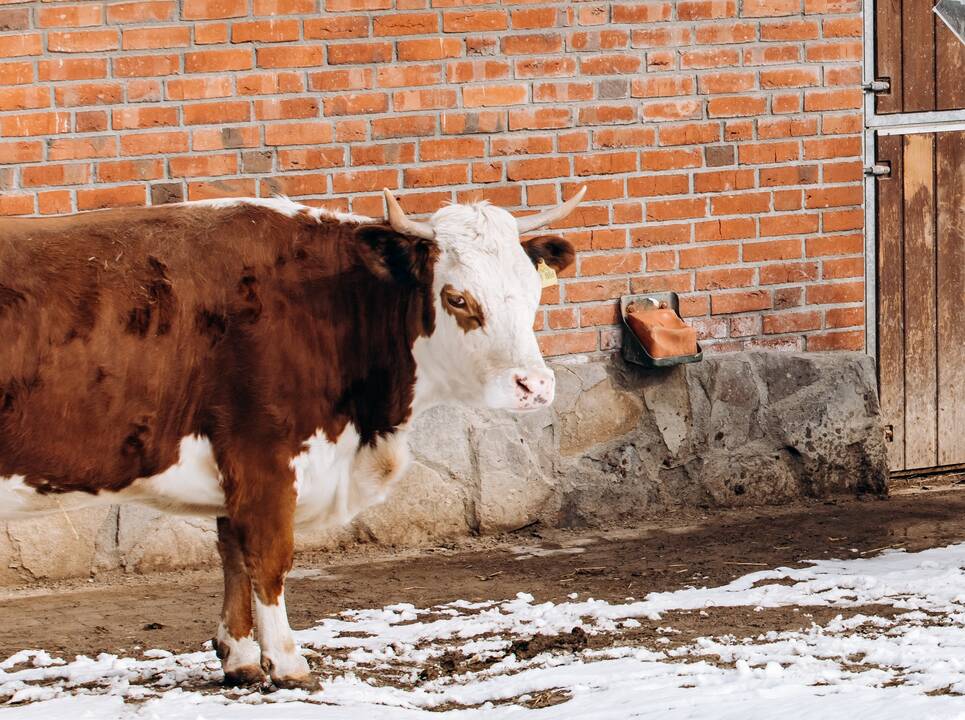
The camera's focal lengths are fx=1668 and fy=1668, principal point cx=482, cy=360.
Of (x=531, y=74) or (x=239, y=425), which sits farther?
(x=531, y=74)

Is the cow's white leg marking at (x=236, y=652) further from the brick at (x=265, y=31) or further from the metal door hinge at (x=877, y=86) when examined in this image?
the metal door hinge at (x=877, y=86)

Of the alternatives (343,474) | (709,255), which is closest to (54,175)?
(343,474)

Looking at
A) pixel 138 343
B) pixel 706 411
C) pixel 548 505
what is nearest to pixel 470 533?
pixel 548 505

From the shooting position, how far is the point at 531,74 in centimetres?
673

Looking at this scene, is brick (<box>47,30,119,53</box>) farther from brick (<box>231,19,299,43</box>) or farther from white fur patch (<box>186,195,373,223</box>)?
white fur patch (<box>186,195,373,223</box>)

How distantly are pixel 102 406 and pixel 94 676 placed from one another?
36.5 inches

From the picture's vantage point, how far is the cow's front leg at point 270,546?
4.75 metres

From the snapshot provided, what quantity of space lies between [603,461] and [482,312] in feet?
7.17

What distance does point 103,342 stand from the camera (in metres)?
4.66

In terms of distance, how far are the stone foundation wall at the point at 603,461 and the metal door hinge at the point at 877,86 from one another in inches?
46.6

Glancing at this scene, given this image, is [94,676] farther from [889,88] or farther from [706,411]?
[889,88]

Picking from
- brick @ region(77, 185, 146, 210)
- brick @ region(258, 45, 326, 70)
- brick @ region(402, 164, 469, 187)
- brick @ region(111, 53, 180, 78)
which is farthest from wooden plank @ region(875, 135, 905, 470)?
brick @ region(77, 185, 146, 210)

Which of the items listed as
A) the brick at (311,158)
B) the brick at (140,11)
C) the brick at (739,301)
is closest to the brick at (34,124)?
the brick at (140,11)

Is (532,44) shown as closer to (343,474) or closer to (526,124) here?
(526,124)
